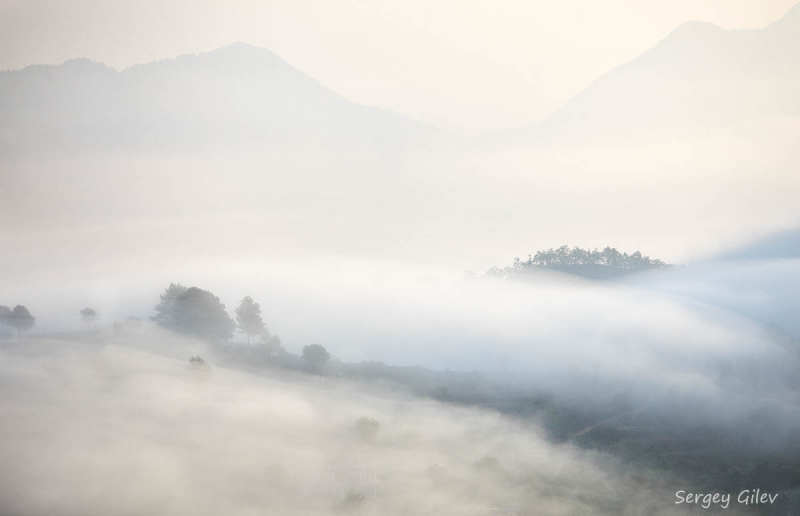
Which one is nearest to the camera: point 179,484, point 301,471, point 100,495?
point 100,495

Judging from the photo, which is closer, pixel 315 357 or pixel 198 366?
pixel 198 366

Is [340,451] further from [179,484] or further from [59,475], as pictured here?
[59,475]

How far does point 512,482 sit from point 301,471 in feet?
122

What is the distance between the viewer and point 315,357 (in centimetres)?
18912

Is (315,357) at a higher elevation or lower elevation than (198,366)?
higher

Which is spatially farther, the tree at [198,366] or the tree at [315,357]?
the tree at [315,357]

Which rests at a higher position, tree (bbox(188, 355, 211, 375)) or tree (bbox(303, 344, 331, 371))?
tree (bbox(303, 344, 331, 371))

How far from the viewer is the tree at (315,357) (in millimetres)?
188125

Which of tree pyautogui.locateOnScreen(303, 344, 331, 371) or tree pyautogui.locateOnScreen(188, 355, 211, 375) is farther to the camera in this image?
tree pyautogui.locateOnScreen(303, 344, 331, 371)

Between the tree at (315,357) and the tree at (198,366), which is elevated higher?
the tree at (315,357)

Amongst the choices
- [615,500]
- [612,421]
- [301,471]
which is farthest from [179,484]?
[612,421]

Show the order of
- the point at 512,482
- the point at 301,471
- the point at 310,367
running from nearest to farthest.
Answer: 1. the point at 301,471
2. the point at 512,482
3. the point at 310,367

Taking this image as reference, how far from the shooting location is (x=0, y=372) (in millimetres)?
148500

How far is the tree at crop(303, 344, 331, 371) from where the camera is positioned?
188 metres
